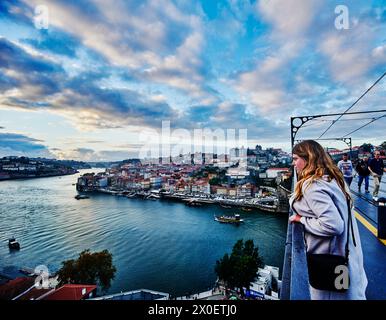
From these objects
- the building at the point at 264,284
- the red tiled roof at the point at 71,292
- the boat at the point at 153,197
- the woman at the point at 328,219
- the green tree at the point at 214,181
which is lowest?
the building at the point at 264,284

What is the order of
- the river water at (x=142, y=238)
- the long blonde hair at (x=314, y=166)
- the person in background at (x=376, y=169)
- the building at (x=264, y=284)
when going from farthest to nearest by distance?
1. the river water at (x=142, y=238)
2. the building at (x=264, y=284)
3. the person in background at (x=376, y=169)
4. the long blonde hair at (x=314, y=166)

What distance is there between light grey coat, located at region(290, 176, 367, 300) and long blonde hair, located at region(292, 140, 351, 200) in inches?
0.9

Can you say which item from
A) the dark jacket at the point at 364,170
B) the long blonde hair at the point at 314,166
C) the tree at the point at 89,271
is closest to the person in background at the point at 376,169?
the dark jacket at the point at 364,170

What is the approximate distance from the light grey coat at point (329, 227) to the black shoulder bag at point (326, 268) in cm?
1

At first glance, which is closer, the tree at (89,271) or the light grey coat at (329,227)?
the light grey coat at (329,227)

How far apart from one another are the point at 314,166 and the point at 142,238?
14955 millimetres

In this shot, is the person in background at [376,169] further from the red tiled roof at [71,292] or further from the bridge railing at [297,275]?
the red tiled roof at [71,292]

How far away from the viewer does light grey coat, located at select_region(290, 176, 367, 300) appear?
564 millimetres

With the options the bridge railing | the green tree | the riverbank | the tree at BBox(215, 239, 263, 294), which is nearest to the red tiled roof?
the tree at BBox(215, 239, 263, 294)

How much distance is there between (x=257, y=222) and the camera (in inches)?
664

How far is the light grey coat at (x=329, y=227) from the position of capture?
56 cm

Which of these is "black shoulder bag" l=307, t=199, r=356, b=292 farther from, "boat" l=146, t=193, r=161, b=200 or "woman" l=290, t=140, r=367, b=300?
"boat" l=146, t=193, r=161, b=200
